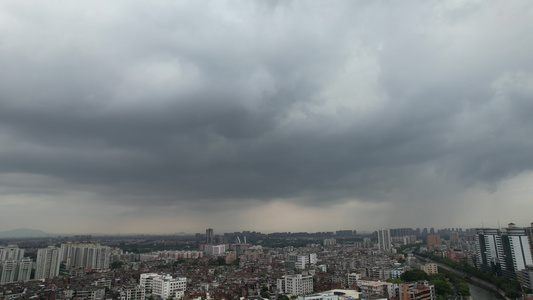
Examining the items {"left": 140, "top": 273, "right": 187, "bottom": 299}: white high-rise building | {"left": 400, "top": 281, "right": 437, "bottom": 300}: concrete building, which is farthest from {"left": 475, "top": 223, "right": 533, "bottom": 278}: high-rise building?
{"left": 140, "top": 273, "right": 187, "bottom": 299}: white high-rise building

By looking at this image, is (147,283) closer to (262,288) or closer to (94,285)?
(94,285)

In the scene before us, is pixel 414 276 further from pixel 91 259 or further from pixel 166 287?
pixel 91 259

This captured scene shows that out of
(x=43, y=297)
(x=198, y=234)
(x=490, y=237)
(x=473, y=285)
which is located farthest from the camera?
(x=198, y=234)

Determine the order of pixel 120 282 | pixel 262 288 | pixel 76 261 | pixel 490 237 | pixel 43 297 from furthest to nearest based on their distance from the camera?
pixel 76 261, pixel 490 237, pixel 120 282, pixel 262 288, pixel 43 297

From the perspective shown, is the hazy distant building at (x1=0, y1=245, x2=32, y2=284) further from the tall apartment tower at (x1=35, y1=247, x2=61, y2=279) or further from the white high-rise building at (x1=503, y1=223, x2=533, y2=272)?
the white high-rise building at (x1=503, y1=223, x2=533, y2=272)

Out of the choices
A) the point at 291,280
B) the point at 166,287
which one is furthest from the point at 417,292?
the point at 166,287

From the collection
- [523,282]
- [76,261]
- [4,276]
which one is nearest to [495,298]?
[523,282]
